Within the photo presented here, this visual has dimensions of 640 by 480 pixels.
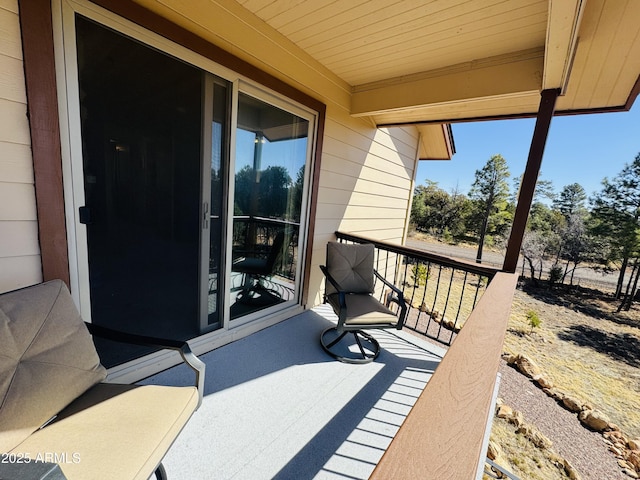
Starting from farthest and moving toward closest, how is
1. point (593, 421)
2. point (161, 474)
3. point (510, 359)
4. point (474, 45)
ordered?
point (510, 359) < point (593, 421) < point (474, 45) < point (161, 474)

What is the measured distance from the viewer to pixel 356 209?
3605 millimetres

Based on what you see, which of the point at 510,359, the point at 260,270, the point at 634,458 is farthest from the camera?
the point at 510,359

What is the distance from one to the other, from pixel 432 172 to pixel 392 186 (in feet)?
73.6

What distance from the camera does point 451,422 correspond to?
21.2 inches

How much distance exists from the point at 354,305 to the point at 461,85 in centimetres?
219

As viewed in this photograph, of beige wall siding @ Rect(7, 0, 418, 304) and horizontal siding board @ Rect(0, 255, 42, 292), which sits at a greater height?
beige wall siding @ Rect(7, 0, 418, 304)

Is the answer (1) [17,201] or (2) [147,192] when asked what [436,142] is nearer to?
(2) [147,192]

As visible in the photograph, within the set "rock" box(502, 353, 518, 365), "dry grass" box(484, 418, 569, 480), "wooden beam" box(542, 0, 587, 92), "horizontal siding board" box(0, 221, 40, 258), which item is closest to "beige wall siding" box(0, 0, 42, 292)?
"horizontal siding board" box(0, 221, 40, 258)

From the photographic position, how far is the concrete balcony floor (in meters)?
1.36

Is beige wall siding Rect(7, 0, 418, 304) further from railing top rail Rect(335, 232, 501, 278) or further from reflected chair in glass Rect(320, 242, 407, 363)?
railing top rail Rect(335, 232, 501, 278)

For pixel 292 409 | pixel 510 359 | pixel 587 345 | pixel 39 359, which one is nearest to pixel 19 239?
pixel 39 359

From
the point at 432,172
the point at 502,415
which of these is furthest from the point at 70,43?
the point at 432,172

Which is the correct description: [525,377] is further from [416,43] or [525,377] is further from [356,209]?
[416,43]

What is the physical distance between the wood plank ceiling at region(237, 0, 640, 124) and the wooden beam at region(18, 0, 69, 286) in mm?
1212
